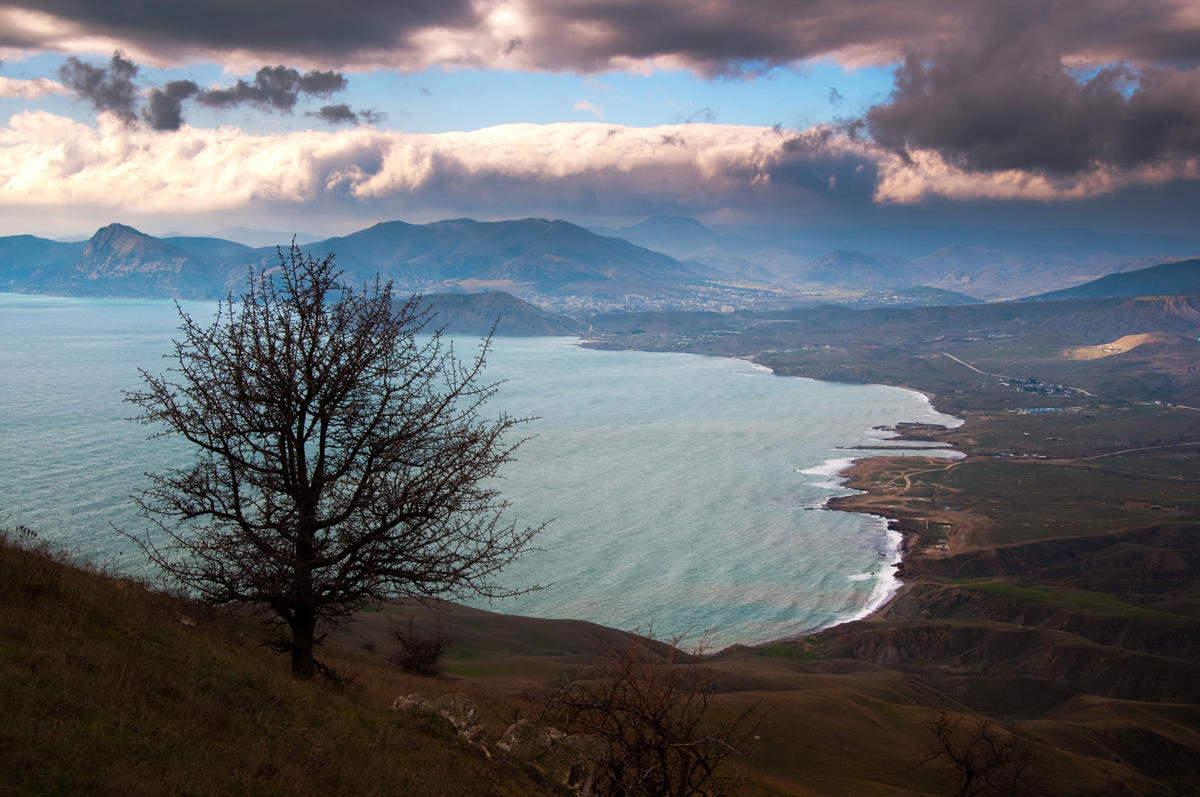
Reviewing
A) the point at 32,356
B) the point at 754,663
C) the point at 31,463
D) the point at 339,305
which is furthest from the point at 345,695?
the point at 32,356

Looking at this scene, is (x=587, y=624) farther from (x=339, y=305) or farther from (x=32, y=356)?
(x=32, y=356)

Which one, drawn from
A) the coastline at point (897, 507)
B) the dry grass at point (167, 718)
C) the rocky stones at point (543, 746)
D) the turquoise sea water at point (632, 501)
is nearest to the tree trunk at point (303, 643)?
the dry grass at point (167, 718)

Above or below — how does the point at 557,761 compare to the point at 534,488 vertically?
above

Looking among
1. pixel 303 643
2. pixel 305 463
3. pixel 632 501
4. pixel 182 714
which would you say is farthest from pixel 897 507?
pixel 182 714

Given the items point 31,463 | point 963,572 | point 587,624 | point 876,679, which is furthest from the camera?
point 963,572

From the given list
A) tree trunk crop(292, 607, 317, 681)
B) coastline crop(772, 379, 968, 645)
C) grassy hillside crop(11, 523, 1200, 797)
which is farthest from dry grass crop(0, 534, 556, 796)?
coastline crop(772, 379, 968, 645)
